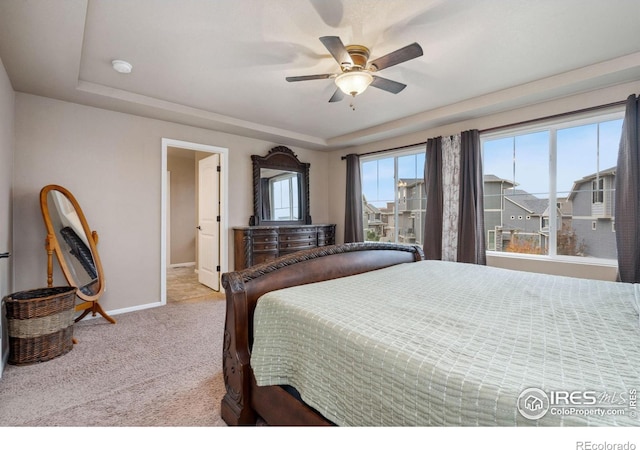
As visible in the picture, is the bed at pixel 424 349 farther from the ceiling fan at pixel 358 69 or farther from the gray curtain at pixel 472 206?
the gray curtain at pixel 472 206

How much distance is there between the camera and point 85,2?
5.56 ft

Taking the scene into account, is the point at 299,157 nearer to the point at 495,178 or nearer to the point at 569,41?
the point at 495,178

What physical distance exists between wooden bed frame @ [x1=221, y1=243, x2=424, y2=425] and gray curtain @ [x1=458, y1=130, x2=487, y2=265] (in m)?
2.50

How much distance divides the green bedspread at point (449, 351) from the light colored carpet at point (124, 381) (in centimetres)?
84

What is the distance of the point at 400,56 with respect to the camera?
2.02 meters

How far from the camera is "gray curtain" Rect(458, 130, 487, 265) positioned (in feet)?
11.6

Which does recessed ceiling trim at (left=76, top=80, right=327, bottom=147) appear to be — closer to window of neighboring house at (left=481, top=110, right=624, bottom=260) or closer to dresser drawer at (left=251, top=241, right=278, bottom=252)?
dresser drawer at (left=251, top=241, right=278, bottom=252)

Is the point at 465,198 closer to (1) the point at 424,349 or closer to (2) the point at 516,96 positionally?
(2) the point at 516,96

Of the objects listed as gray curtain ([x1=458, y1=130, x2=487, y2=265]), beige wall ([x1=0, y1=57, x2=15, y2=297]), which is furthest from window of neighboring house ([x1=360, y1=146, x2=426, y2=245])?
beige wall ([x1=0, y1=57, x2=15, y2=297])

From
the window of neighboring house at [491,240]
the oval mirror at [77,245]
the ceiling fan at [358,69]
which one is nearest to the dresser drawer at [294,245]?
the oval mirror at [77,245]

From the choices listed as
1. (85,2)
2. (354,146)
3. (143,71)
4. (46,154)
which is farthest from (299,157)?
(85,2)

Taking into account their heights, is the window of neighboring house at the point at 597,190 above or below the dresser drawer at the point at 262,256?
above

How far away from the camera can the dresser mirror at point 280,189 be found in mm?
4660

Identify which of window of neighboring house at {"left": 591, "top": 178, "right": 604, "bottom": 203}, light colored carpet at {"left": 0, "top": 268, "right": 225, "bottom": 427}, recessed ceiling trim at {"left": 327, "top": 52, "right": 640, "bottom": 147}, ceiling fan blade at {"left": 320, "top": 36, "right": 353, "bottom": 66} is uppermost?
recessed ceiling trim at {"left": 327, "top": 52, "right": 640, "bottom": 147}
